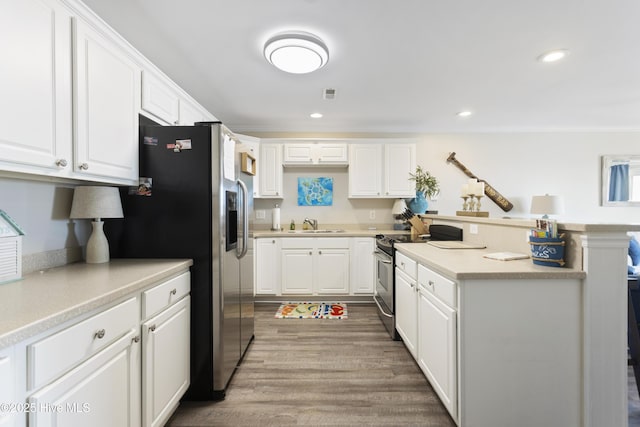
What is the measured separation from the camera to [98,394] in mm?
1021

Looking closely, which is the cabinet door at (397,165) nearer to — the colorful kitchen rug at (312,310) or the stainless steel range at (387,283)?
the stainless steel range at (387,283)

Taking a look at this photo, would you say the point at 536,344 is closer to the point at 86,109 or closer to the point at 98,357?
the point at 98,357

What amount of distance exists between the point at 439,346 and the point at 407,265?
0.71 m

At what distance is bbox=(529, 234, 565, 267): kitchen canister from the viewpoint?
1.44 meters

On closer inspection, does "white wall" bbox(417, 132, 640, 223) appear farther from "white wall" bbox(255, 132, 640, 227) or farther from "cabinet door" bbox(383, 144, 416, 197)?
"cabinet door" bbox(383, 144, 416, 197)

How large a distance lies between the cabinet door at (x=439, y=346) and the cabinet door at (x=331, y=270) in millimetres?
1723

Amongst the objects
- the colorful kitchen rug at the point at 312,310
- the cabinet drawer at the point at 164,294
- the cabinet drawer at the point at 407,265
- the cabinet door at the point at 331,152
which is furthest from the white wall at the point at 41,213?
the cabinet door at the point at 331,152

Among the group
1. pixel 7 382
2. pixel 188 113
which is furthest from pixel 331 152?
pixel 7 382

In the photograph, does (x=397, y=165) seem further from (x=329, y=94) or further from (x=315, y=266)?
(x=315, y=266)

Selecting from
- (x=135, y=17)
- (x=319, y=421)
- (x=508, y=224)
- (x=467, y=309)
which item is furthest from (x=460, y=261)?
(x=135, y=17)

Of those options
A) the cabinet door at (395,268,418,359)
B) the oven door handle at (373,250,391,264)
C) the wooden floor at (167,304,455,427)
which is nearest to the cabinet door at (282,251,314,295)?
the wooden floor at (167,304,455,427)

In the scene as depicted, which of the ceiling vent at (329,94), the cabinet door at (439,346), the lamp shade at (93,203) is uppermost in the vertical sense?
the ceiling vent at (329,94)

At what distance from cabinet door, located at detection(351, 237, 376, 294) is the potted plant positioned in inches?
37.8

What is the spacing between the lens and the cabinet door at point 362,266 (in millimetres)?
3598
